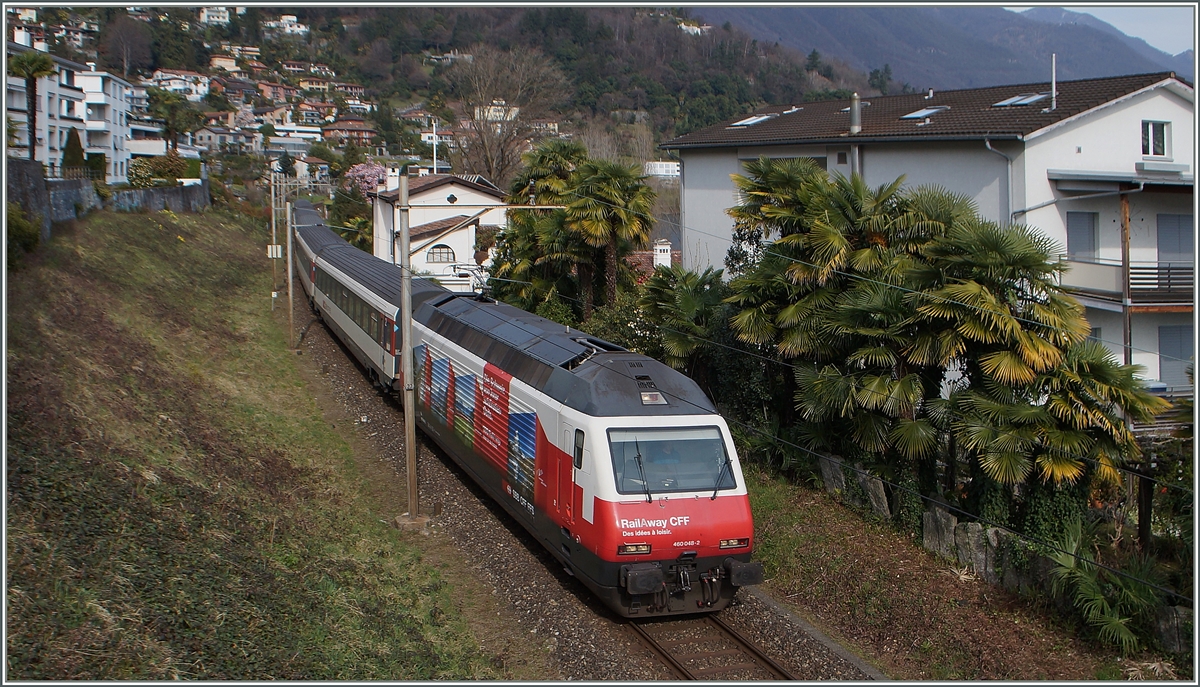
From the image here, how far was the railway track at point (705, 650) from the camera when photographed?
431 inches

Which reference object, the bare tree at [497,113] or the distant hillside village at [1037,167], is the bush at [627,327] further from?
the bare tree at [497,113]

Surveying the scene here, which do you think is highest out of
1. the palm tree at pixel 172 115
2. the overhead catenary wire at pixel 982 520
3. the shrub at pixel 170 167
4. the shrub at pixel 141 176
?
the palm tree at pixel 172 115

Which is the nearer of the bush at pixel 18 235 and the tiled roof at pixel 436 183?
the bush at pixel 18 235

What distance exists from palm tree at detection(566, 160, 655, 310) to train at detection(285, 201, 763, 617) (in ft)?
24.8

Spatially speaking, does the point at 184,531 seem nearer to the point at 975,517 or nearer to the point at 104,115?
the point at 975,517

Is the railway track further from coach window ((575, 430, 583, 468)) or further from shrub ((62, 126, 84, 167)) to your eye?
shrub ((62, 126, 84, 167))

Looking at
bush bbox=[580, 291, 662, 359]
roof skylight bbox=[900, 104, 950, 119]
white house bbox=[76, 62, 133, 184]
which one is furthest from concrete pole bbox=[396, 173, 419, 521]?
white house bbox=[76, 62, 133, 184]

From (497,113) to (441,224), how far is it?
65.6ft

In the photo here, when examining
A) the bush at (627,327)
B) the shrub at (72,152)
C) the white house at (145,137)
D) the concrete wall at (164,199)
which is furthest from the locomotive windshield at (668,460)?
the white house at (145,137)

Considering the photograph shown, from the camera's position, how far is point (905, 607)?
12703 mm

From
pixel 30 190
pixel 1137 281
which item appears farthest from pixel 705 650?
pixel 30 190

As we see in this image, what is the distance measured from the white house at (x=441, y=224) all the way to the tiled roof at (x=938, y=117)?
51.9 ft

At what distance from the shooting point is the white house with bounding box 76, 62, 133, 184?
202 feet

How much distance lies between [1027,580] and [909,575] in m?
1.67
